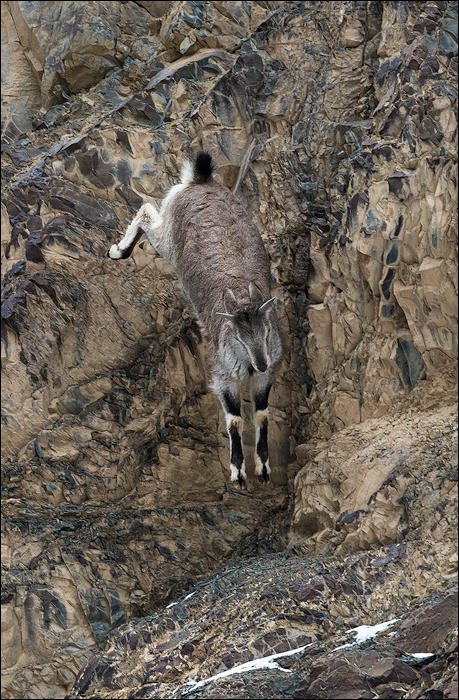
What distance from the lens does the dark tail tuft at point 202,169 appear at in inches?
354

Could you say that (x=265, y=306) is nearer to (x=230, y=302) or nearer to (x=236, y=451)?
(x=230, y=302)

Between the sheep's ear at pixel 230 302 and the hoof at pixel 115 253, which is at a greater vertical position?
the hoof at pixel 115 253

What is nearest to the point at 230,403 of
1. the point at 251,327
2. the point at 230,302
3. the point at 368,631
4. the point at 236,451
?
the point at 236,451

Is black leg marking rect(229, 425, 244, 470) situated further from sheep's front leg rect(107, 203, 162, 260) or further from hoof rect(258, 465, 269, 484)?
sheep's front leg rect(107, 203, 162, 260)

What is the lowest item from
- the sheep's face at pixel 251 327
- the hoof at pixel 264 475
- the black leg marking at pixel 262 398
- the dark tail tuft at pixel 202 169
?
the hoof at pixel 264 475

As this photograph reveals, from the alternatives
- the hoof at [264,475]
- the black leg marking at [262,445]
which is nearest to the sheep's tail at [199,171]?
the black leg marking at [262,445]

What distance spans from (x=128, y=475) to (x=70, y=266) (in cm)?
263

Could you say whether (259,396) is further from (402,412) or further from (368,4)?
(368,4)

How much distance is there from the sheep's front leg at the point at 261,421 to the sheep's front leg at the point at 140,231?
6.91 ft

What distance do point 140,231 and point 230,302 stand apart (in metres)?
2.08

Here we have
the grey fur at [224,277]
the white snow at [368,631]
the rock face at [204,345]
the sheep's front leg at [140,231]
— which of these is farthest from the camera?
the sheep's front leg at [140,231]

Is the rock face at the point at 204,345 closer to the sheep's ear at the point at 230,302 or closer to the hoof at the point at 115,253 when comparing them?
the hoof at the point at 115,253

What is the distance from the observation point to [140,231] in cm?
945

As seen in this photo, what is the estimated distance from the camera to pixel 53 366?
386 inches
